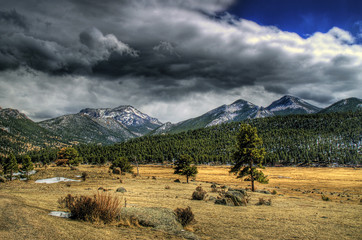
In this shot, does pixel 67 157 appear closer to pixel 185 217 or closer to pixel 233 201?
pixel 233 201

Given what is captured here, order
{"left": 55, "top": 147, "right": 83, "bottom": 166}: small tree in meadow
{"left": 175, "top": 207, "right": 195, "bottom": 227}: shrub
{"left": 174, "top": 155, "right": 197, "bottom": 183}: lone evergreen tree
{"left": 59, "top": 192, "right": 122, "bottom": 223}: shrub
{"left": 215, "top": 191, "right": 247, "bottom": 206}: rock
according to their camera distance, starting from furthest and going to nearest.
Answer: {"left": 55, "top": 147, "right": 83, "bottom": 166}: small tree in meadow < {"left": 174, "top": 155, "right": 197, "bottom": 183}: lone evergreen tree < {"left": 215, "top": 191, "right": 247, "bottom": 206}: rock < {"left": 175, "top": 207, "right": 195, "bottom": 227}: shrub < {"left": 59, "top": 192, "right": 122, "bottom": 223}: shrub

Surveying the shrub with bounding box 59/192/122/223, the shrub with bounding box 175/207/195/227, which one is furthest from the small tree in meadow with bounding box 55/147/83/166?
the shrub with bounding box 175/207/195/227

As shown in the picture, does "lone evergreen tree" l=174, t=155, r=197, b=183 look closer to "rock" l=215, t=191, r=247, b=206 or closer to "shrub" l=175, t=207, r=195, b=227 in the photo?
"rock" l=215, t=191, r=247, b=206

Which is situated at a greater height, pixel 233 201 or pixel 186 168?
pixel 233 201

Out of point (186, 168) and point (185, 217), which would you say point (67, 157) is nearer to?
point (186, 168)

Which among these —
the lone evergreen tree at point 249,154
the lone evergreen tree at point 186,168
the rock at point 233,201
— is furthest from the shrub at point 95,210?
the lone evergreen tree at point 186,168

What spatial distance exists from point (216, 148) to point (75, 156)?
5301 inches

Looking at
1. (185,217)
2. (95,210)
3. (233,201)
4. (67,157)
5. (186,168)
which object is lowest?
(186,168)

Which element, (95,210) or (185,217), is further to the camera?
(185,217)

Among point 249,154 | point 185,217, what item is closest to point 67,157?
point 249,154

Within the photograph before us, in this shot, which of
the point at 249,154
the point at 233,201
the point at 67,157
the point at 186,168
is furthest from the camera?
the point at 67,157

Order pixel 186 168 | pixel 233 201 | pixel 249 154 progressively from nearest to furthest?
pixel 233 201
pixel 249 154
pixel 186 168

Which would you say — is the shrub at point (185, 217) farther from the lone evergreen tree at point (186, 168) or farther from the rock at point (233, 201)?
the lone evergreen tree at point (186, 168)

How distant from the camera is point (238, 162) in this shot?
37.4 metres
